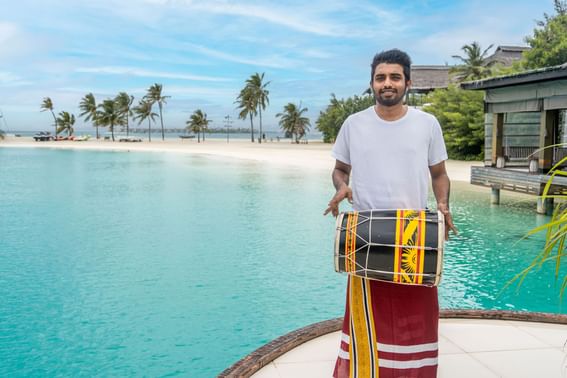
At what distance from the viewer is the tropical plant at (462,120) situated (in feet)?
Result: 98.5

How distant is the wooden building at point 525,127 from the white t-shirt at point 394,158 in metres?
10.5

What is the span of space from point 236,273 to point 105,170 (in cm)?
2459

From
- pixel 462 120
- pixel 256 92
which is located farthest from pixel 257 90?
pixel 462 120

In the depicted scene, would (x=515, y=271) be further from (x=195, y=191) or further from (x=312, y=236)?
(x=195, y=191)

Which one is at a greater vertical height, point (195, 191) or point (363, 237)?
point (363, 237)

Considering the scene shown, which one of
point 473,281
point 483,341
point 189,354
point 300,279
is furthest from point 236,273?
point 483,341

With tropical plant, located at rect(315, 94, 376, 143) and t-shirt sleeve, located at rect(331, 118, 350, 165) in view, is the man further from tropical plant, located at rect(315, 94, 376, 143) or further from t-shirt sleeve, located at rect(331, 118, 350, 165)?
tropical plant, located at rect(315, 94, 376, 143)

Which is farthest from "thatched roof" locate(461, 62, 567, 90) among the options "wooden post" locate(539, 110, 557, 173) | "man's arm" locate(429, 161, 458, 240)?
"man's arm" locate(429, 161, 458, 240)

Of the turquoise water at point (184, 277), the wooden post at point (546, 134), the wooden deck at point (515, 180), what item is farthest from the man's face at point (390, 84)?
the wooden post at point (546, 134)

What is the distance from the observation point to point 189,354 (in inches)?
252

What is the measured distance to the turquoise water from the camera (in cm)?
661

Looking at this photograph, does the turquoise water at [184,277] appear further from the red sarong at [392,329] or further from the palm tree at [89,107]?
the palm tree at [89,107]

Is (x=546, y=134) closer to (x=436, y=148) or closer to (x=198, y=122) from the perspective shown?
(x=436, y=148)

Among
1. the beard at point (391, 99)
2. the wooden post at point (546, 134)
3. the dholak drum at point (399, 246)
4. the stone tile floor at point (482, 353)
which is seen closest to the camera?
the dholak drum at point (399, 246)
